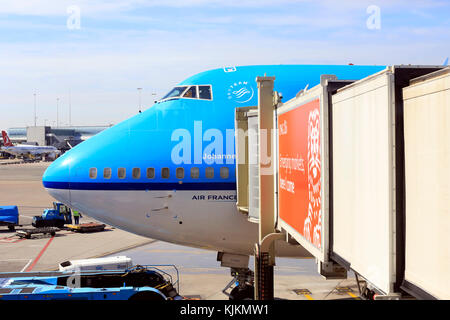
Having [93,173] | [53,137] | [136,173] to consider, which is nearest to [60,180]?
A: [93,173]

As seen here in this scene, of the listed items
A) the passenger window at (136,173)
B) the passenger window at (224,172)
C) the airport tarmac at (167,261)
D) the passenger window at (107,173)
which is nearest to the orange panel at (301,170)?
the passenger window at (224,172)

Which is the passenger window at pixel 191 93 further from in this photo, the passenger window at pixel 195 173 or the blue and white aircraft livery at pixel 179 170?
the passenger window at pixel 195 173

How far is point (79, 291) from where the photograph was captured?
1596cm

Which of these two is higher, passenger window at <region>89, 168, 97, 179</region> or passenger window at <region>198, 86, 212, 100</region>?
passenger window at <region>198, 86, 212, 100</region>

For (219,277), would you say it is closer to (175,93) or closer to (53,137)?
(175,93)

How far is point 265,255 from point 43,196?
50.9 metres

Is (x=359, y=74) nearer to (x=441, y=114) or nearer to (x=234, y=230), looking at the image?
(x=234, y=230)

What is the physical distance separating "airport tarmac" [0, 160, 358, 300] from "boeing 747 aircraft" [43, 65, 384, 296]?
6.23m

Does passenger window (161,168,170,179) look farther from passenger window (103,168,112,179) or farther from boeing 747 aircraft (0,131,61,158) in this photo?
boeing 747 aircraft (0,131,61,158)

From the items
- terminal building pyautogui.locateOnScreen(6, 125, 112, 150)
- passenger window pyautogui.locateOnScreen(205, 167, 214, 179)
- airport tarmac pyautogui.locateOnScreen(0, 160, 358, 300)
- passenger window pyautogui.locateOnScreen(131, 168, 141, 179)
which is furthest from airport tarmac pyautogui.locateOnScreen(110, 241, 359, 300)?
terminal building pyautogui.locateOnScreen(6, 125, 112, 150)

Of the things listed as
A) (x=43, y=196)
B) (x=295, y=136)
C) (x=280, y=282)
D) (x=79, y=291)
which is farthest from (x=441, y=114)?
(x=43, y=196)

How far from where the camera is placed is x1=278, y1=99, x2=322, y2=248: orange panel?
8.45m

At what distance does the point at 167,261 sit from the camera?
88.4 ft

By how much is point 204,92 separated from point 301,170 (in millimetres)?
6607
